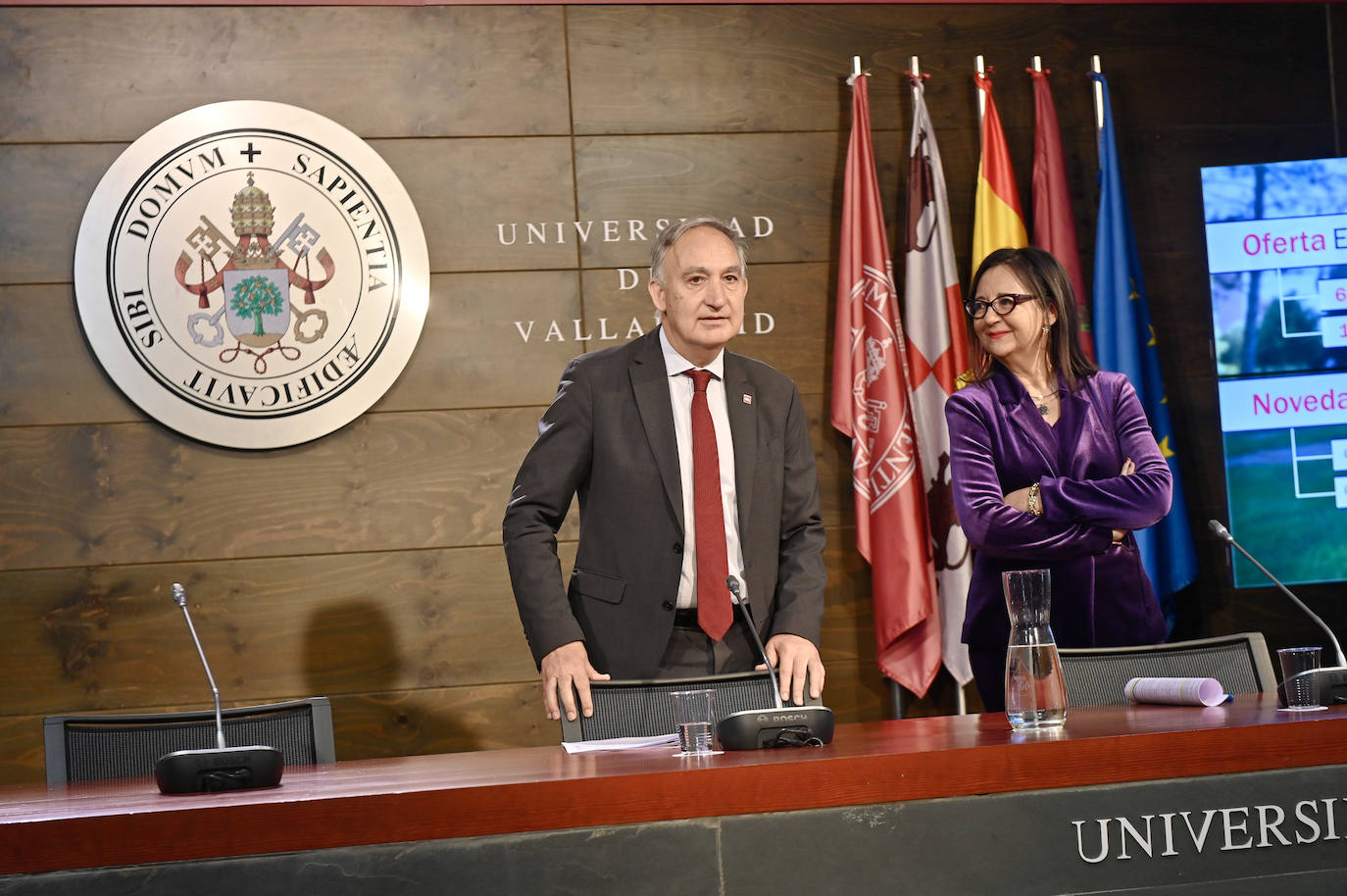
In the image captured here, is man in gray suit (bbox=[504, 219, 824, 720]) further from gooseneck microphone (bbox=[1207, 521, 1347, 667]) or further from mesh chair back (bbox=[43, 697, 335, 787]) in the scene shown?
gooseneck microphone (bbox=[1207, 521, 1347, 667])

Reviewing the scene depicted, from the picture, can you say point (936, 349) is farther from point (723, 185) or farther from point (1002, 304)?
point (1002, 304)

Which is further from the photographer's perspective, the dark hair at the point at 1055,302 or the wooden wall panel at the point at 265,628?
the wooden wall panel at the point at 265,628

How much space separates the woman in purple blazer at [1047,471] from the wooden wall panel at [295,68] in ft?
5.70

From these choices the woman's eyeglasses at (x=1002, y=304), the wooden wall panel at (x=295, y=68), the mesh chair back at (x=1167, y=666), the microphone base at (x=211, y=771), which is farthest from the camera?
the wooden wall panel at (x=295, y=68)

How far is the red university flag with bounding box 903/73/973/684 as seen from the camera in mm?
4008

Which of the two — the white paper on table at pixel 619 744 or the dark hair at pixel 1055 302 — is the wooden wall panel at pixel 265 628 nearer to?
the dark hair at pixel 1055 302

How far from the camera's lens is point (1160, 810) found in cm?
159

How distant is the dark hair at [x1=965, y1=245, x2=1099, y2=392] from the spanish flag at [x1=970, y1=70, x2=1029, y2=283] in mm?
1157

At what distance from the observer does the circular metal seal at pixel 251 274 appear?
3846 millimetres

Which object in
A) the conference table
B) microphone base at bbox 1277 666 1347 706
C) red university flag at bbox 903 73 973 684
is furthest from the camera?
red university flag at bbox 903 73 973 684

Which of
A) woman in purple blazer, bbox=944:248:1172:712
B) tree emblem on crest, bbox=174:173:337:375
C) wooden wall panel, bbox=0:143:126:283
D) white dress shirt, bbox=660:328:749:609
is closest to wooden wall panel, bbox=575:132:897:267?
tree emblem on crest, bbox=174:173:337:375

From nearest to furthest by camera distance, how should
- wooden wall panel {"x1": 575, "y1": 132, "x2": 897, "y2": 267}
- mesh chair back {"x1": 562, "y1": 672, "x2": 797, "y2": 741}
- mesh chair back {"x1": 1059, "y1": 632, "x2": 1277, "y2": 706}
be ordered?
mesh chair back {"x1": 562, "y1": 672, "x2": 797, "y2": 741} < mesh chair back {"x1": 1059, "y1": 632, "x2": 1277, "y2": 706} < wooden wall panel {"x1": 575, "y1": 132, "x2": 897, "y2": 267}

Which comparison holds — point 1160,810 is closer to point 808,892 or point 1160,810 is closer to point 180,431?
Result: point 808,892

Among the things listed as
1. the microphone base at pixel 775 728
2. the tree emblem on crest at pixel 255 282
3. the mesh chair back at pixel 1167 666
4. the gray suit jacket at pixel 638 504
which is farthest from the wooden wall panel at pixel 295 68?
the microphone base at pixel 775 728
